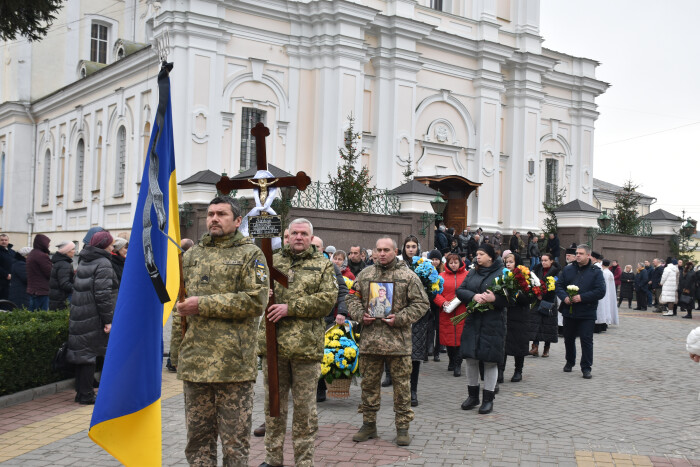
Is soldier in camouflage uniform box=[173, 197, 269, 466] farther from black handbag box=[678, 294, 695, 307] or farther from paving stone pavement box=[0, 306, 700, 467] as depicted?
black handbag box=[678, 294, 695, 307]

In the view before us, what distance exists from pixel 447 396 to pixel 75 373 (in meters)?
4.65

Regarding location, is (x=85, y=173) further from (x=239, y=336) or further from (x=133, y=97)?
(x=239, y=336)

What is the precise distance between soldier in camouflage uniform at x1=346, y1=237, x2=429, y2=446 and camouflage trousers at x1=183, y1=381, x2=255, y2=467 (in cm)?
214

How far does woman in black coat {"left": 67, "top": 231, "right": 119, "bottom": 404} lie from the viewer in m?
8.12

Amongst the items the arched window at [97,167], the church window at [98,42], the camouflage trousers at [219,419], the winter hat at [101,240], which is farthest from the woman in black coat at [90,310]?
the church window at [98,42]

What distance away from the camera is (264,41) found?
994 inches

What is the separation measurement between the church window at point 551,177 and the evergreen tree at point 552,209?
29 cm

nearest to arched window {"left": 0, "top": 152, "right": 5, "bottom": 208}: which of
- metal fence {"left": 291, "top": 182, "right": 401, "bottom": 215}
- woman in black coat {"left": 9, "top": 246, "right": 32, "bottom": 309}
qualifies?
metal fence {"left": 291, "top": 182, "right": 401, "bottom": 215}

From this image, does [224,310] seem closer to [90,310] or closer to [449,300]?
→ [90,310]

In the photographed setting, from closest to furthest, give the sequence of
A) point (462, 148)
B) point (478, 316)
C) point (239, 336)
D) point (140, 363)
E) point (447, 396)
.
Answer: point (140, 363), point (239, 336), point (478, 316), point (447, 396), point (462, 148)

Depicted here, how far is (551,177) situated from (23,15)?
2819 centimetres

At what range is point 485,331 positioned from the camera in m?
8.14

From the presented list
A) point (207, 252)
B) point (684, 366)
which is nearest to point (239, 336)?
point (207, 252)

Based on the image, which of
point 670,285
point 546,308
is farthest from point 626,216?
point 546,308
